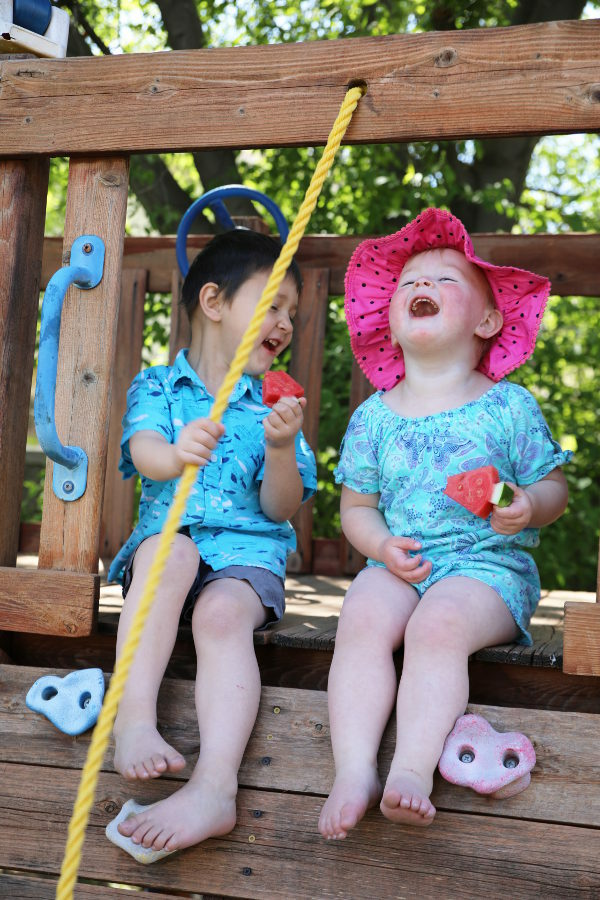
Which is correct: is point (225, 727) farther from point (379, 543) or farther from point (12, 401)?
point (12, 401)

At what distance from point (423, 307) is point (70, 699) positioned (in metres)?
1.17

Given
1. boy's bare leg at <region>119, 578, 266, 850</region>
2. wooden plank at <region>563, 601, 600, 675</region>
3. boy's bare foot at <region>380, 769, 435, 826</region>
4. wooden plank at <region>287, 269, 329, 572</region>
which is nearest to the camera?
boy's bare foot at <region>380, 769, 435, 826</region>

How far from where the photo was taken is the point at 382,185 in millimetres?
5211

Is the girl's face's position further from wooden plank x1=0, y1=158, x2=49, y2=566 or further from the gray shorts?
wooden plank x1=0, y1=158, x2=49, y2=566

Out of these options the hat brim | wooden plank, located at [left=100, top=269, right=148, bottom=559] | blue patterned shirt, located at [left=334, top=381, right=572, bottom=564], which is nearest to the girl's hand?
blue patterned shirt, located at [left=334, top=381, right=572, bottom=564]

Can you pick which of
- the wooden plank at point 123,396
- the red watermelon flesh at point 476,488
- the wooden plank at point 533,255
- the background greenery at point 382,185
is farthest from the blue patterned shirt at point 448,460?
the background greenery at point 382,185

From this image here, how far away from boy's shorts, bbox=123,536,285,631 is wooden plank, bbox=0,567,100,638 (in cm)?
12

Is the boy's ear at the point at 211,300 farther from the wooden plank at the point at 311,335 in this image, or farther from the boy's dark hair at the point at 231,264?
the wooden plank at the point at 311,335

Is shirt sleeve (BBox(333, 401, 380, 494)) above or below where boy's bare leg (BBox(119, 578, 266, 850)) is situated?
above

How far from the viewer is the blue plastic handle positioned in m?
2.21

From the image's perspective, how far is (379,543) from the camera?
227 cm

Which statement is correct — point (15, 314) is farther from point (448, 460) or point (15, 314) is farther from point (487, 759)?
point (487, 759)

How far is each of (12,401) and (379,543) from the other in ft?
3.07

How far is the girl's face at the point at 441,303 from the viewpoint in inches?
93.4
